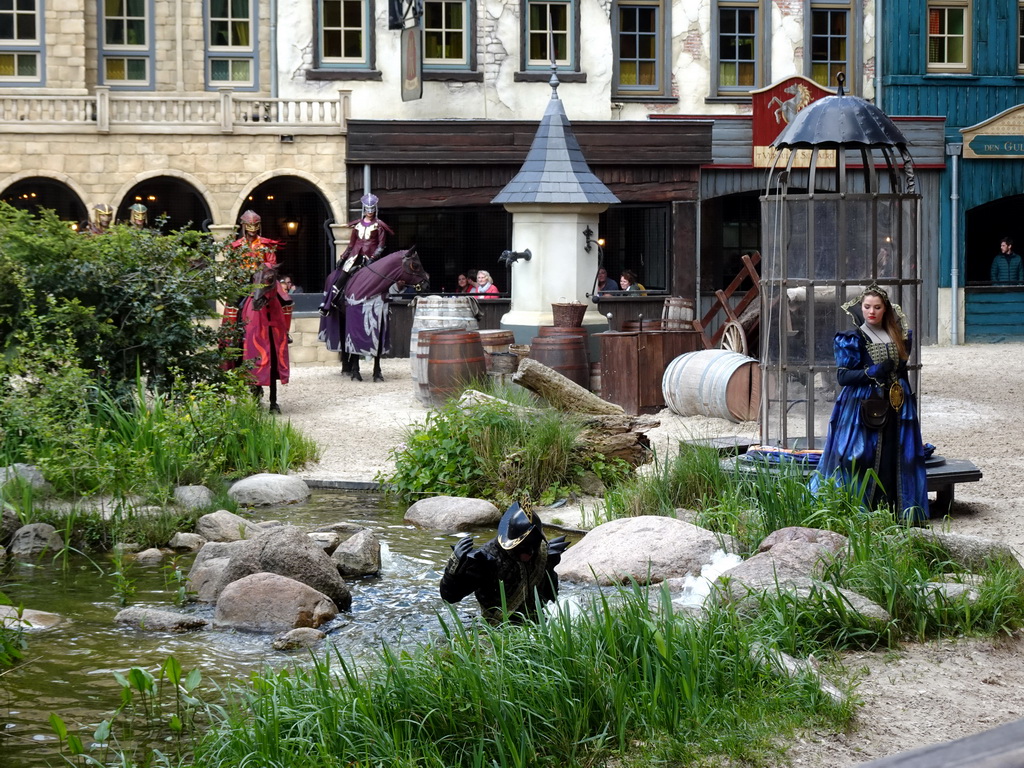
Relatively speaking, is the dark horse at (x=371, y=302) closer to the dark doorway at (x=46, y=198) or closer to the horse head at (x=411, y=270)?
the horse head at (x=411, y=270)

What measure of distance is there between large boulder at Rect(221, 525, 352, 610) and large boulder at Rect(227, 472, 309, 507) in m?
2.55

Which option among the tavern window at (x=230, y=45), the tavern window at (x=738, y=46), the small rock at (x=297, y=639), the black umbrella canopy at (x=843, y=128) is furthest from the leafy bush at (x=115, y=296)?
the tavern window at (x=738, y=46)

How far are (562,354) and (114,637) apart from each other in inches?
315

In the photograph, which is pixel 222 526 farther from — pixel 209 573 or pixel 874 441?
pixel 874 441

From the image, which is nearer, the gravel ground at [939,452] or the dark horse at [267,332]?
the gravel ground at [939,452]

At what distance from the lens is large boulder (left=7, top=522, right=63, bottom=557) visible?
825cm

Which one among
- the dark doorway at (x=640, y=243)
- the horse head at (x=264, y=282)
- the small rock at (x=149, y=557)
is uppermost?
the dark doorway at (x=640, y=243)

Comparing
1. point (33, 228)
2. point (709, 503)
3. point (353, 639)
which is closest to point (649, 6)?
point (33, 228)

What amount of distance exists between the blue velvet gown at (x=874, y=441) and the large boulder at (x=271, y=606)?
2818 millimetres

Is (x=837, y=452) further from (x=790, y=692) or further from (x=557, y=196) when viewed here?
(x=557, y=196)

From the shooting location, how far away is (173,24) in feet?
75.4

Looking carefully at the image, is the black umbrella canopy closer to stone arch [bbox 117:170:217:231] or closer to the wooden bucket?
the wooden bucket

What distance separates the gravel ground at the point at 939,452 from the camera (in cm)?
471

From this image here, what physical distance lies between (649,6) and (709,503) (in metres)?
16.8
